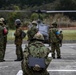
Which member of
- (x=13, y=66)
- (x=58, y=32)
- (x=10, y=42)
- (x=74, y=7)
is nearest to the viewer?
(x=13, y=66)

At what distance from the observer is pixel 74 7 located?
7975 cm

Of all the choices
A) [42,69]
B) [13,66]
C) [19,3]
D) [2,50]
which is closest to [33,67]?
[42,69]

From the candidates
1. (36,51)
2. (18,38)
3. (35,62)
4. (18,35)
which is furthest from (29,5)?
(35,62)

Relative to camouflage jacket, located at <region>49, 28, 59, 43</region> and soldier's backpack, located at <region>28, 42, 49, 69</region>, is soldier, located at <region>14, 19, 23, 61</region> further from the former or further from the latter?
soldier's backpack, located at <region>28, 42, 49, 69</region>

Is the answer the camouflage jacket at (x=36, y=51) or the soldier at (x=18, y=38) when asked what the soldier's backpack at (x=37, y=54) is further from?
the soldier at (x=18, y=38)

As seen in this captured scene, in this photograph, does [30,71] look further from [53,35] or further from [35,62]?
[53,35]

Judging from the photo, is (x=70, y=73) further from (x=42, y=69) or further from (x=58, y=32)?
(x=58, y=32)

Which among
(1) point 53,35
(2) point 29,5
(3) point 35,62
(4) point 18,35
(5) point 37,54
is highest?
(5) point 37,54

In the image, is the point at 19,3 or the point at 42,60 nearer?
the point at 42,60

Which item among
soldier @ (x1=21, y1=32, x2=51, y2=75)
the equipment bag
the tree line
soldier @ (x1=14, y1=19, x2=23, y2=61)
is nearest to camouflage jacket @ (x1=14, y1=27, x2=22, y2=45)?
soldier @ (x1=14, y1=19, x2=23, y2=61)

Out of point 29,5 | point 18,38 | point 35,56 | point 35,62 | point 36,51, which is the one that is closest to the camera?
point 35,62

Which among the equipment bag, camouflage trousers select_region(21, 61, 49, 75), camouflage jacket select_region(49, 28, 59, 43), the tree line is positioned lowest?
the tree line

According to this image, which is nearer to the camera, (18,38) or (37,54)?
(37,54)

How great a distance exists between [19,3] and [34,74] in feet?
278
